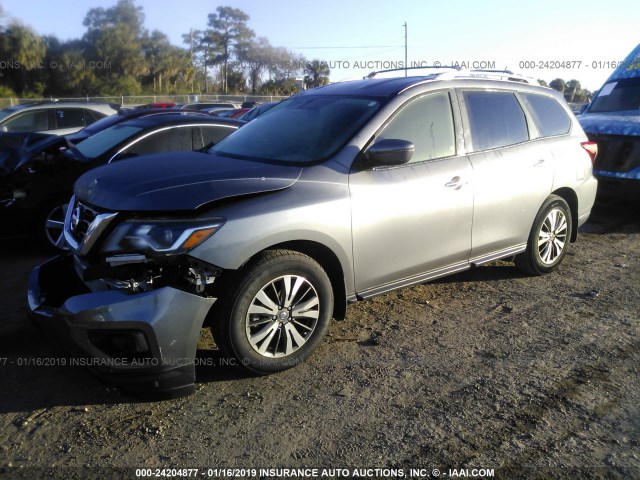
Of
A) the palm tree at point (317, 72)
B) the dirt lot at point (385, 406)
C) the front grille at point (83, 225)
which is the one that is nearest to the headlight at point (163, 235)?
the front grille at point (83, 225)

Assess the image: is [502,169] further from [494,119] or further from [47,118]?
[47,118]

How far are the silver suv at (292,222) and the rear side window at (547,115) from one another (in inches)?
4.3

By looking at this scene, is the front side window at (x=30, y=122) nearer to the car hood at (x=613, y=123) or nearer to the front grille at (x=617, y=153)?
the car hood at (x=613, y=123)

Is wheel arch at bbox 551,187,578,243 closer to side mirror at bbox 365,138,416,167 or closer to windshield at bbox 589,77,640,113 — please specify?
side mirror at bbox 365,138,416,167

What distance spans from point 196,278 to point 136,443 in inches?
35.3

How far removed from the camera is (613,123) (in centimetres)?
797

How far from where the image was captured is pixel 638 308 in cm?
479

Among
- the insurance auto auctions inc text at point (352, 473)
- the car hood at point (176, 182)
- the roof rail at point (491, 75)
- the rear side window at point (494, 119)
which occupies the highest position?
the roof rail at point (491, 75)

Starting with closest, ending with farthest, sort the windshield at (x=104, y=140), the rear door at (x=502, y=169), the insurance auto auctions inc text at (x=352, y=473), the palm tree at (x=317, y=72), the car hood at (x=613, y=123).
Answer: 1. the insurance auto auctions inc text at (x=352, y=473)
2. the rear door at (x=502, y=169)
3. the windshield at (x=104, y=140)
4. the car hood at (x=613, y=123)
5. the palm tree at (x=317, y=72)

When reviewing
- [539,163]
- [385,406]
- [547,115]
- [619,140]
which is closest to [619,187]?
[619,140]

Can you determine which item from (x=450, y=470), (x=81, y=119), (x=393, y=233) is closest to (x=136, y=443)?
(x=450, y=470)

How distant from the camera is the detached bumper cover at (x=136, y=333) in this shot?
117 inches

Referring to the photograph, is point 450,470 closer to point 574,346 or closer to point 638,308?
point 574,346

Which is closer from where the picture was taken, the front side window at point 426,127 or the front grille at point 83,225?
the front grille at point 83,225
